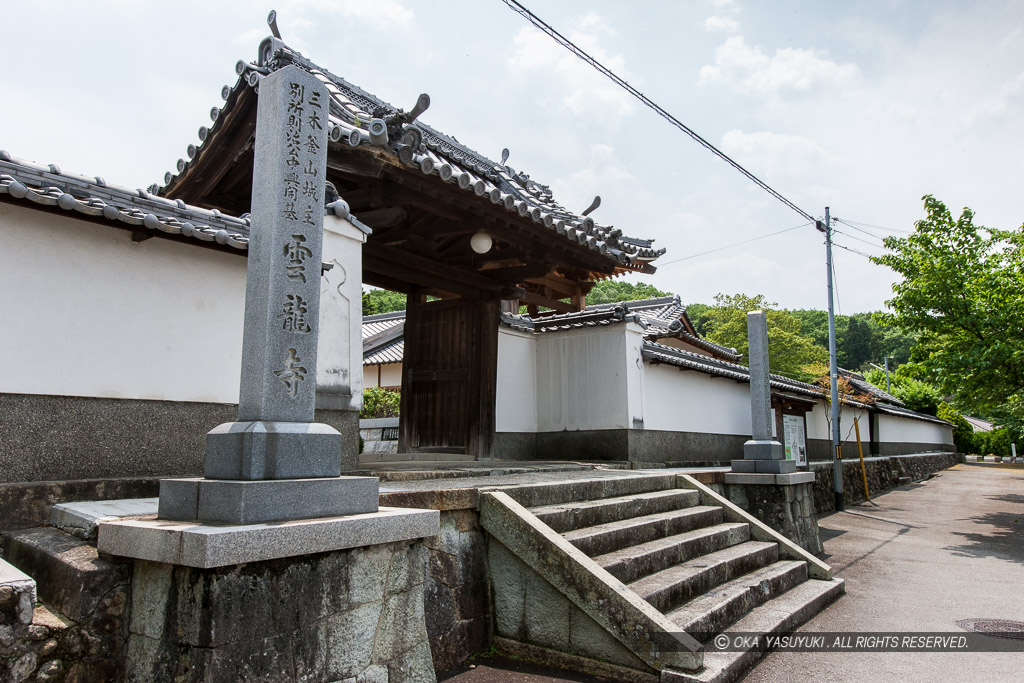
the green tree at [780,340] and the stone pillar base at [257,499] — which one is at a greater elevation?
the green tree at [780,340]

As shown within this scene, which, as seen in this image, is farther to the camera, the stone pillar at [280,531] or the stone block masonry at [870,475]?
the stone block masonry at [870,475]

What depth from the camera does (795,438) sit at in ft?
63.6

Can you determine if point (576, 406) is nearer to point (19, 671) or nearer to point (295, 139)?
point (295, 139)

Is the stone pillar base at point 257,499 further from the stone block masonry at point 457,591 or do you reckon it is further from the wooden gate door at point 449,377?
the wooden gate door at point 449,377

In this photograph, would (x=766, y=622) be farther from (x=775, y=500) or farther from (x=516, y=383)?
(x=516, y=383)

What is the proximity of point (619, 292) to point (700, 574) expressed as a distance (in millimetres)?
55460

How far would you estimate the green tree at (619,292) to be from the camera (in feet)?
181

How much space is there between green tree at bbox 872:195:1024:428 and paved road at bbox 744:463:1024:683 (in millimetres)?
3170

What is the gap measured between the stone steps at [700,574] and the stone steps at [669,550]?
7cm

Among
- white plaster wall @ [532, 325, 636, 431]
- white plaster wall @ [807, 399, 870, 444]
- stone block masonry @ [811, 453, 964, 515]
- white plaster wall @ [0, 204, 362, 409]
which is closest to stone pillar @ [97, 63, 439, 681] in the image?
white plaster wall @ [0, 204, 362, 409]

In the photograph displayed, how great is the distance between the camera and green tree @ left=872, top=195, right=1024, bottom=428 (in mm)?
12719

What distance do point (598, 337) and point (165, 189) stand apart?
783 cm

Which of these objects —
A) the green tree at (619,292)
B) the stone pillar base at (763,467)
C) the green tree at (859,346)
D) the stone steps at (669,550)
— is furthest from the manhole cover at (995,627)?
the green tree at (859,346)

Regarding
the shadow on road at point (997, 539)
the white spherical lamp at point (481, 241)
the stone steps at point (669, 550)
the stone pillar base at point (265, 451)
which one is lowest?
the shadow on road at point (997, 539)
